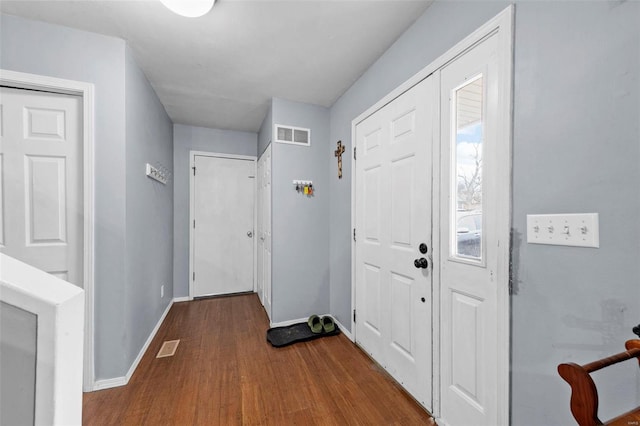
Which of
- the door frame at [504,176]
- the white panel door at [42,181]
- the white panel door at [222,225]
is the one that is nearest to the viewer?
the door frame at [504,176]

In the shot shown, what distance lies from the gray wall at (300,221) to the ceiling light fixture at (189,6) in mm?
1283

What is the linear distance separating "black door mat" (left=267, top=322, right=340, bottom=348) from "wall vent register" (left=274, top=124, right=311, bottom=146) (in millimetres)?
2002

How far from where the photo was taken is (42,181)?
179 cm

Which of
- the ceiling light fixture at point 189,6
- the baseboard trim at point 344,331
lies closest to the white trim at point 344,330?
the baseboard trim at point 344,331

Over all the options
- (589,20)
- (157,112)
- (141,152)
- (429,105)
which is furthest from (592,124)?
(157,112)

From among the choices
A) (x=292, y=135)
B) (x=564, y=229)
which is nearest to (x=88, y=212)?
(x=292, y=135)

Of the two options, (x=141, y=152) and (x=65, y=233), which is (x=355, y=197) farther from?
(x=65, y=233)

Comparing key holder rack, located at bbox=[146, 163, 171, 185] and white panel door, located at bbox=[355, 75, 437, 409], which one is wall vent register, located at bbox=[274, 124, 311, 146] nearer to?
white panel door, located at bbox=[355, 75, 437, 409]

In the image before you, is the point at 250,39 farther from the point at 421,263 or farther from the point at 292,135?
the point at 421,263

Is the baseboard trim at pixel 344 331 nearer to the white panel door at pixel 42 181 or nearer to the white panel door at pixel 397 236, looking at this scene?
the white panel door at pixel 397 236

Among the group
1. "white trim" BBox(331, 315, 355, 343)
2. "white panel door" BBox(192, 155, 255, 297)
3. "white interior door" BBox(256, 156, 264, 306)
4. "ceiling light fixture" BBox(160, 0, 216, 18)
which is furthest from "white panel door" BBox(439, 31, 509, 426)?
"white panel door" BBox(192, 155, 255, 297)

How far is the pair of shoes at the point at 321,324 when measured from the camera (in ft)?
8.77

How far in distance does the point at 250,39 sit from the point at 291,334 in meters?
2.60

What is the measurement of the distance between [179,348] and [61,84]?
2.27m
